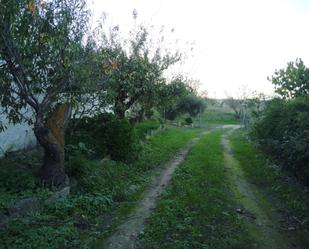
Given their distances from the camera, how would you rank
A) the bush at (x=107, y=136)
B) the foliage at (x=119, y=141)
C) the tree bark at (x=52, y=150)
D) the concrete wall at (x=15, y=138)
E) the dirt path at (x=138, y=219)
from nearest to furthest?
the dirt path at (x=138, y=219) → the tree bark at (x=52, y=150) → the concrete wall at (x=15, y=138) → the bush at (x=107, y=136) → the foliage at (x=119, y=141)

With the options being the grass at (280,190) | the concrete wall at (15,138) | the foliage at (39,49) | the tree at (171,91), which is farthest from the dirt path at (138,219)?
the tree at (171,91)

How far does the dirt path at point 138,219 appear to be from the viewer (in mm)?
5863

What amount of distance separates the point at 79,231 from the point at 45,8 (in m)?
4.67

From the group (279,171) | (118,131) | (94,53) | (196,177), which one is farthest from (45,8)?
(279,171)

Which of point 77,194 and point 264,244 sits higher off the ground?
point 77,194

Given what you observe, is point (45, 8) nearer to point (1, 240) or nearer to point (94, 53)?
point (94, 53)

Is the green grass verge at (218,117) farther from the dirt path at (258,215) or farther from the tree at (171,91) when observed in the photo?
the dirt path at (258,215)

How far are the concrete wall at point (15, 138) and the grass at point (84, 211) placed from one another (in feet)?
7.06

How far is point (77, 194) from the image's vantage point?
8.23 meters

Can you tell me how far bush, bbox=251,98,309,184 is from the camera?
10086mm

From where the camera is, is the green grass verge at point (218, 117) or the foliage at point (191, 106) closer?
the foliage at point (191, 106)

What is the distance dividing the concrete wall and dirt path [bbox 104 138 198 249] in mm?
4254

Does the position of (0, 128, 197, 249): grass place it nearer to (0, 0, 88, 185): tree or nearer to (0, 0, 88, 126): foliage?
(0, 0, 88, 185): tree

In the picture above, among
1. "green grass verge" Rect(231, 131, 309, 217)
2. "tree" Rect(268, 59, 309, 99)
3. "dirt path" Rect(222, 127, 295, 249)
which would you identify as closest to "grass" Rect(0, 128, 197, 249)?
"dirt path" Rect(222, 127, 295, 249)
